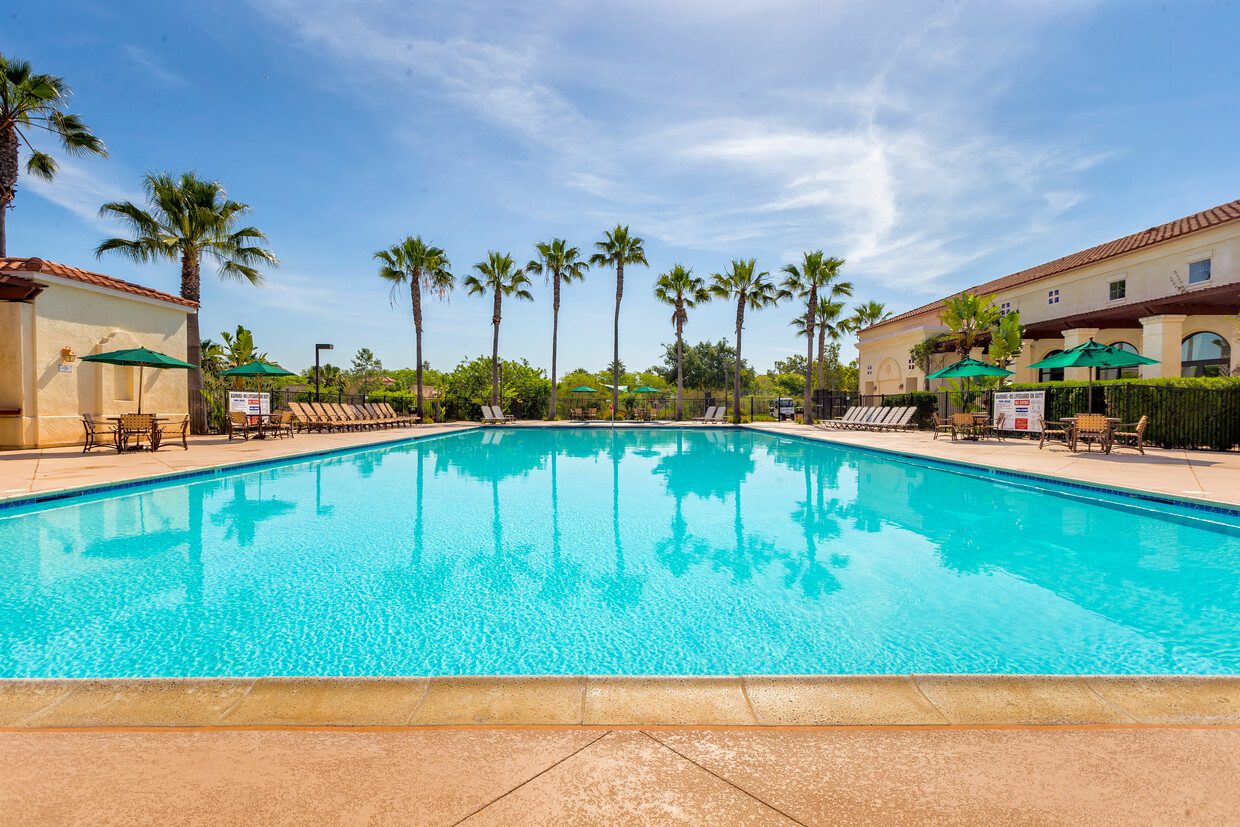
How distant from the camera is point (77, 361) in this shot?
43.3ft

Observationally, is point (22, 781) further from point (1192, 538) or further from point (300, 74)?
point (300, 74)

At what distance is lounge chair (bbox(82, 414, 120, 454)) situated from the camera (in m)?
12.0

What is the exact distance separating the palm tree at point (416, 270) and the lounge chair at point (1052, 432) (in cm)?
2302

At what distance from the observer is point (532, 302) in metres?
28.6

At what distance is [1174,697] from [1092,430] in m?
13.2

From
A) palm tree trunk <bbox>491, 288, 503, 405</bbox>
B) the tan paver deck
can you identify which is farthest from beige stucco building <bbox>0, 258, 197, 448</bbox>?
the tan paver deck

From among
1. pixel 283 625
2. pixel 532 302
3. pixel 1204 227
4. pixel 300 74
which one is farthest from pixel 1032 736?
pixel 532 302

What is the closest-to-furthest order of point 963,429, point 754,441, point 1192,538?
1. point 1192,538
2. point 963,429
3. point 754,441

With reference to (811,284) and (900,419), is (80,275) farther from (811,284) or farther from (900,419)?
(811,284)

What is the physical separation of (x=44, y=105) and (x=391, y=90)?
8.62 metres

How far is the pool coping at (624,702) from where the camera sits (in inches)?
82.3

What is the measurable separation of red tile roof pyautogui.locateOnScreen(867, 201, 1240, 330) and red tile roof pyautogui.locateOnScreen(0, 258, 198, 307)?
2862 centimetres

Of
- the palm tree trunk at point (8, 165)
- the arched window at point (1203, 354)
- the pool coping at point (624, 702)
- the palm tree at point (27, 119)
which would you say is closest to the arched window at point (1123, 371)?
the arched window at point (1203, 354)

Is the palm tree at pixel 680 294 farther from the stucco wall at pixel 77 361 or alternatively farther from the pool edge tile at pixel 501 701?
the pool edge tile at pixel 501 701
